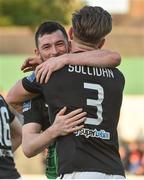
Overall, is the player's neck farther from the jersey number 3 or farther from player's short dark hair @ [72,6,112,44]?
the jersey number 3

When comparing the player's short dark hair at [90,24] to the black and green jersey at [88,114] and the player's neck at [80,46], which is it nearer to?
the player's neck at [80,46]

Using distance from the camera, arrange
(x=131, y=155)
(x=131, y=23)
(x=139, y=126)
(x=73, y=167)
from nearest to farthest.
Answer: (x=73, y=167) → (x=131, y=155) → (x=139, y=126) → (x=131, y=23)

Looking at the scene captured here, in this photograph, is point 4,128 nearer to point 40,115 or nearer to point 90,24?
point 40,115

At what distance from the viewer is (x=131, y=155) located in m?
22.3

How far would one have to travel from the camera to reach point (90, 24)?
5.03 metres

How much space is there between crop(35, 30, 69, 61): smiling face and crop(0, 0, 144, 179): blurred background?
1025 centimetres

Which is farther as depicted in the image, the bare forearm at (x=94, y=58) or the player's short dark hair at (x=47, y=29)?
the player's short dark hair at (x=47, y=29)

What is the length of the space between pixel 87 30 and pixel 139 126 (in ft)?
67.1

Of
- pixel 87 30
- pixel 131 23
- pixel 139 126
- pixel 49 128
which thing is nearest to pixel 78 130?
pixel 49 128

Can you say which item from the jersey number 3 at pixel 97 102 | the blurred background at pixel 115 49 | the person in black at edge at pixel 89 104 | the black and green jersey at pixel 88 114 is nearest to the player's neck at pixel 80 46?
the person in black at edge at pixel 89 104

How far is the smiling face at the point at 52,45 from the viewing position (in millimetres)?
5484

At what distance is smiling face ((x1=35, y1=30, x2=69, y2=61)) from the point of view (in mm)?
5484

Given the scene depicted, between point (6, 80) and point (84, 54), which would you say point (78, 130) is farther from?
point (6, 80)

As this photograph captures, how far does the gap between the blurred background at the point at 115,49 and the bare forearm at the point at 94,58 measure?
10.4m
